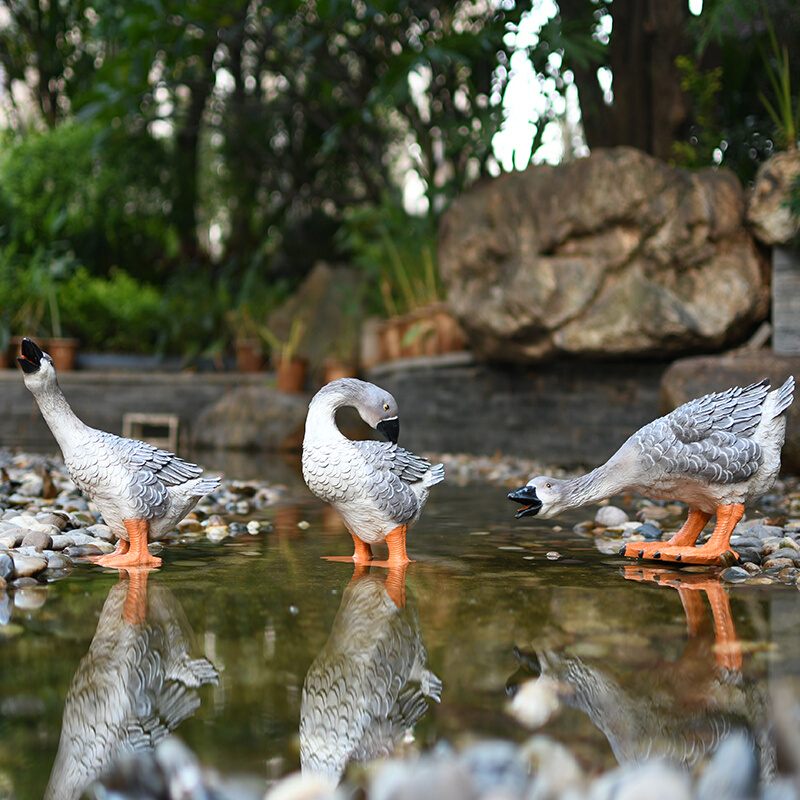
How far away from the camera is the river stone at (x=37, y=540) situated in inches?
119

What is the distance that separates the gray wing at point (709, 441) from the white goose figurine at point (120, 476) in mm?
1760

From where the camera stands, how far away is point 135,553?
305 centimetres

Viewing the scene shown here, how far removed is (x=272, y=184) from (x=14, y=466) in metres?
8.98

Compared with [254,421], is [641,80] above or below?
above

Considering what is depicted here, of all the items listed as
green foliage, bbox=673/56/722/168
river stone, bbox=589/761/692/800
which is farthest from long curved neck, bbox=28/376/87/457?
green foliage, bbox=673/56/722/168

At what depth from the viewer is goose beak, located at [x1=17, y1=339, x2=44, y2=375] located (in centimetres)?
306

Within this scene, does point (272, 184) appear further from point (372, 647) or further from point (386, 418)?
point (372, 647)

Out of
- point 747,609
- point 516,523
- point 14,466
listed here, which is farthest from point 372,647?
point 14,466

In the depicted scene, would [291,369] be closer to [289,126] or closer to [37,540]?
[289,126]

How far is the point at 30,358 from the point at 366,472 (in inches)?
54.0

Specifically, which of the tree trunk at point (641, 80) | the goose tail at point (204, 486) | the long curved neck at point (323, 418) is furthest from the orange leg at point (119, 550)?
the tree trunk at point (641, 80)

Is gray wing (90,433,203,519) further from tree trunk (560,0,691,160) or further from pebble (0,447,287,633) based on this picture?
tree trunk (560,0,691,160)

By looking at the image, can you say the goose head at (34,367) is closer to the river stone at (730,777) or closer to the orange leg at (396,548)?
the orange leg at (396,548)

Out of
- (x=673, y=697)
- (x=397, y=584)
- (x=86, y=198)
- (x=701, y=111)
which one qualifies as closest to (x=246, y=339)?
(x=86, y=198)
